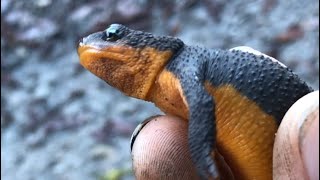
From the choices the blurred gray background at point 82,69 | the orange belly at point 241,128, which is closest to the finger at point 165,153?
the orange belly at point 241,128

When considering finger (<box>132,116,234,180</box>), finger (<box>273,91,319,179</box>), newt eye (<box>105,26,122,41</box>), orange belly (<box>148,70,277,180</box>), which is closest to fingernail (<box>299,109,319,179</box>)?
finger (<box>273,91,319,179</box>)

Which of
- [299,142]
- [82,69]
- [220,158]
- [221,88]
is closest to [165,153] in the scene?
[220,158]

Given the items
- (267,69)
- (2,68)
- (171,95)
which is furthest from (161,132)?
(2,68)

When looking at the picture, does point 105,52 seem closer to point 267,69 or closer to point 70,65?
point 267,69

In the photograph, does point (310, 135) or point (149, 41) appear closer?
point (310, 135)

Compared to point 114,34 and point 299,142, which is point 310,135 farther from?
point 114,34

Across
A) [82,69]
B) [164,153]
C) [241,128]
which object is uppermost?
[241,128]

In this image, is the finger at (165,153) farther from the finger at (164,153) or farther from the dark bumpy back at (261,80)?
the dark bumpy back at (261,80)
